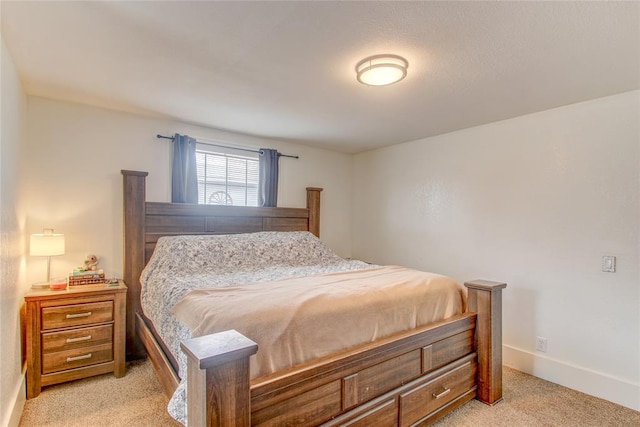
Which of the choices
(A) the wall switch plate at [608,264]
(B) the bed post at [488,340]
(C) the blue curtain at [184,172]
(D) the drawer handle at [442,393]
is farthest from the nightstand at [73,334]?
(A) the wall switch plate at [608,264]

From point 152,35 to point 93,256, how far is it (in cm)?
209

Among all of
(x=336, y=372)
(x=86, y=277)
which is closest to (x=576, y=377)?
(x=336, y=372)

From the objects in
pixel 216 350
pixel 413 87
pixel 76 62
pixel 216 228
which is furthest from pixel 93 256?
pixel 413 87

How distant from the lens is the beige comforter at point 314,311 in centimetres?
152

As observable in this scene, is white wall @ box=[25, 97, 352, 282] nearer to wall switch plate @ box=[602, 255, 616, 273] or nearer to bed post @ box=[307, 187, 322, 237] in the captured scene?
bed post @ box=[307, 187, 322, 237]

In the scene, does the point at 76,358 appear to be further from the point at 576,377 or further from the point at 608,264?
the point at 608,264

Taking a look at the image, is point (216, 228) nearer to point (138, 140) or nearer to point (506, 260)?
point (138, 140)

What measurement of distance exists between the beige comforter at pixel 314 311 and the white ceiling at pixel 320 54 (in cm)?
144

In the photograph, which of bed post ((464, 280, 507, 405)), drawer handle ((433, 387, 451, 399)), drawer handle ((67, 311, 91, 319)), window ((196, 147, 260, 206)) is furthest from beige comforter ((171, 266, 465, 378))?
window ((196, 147, 260, 206))

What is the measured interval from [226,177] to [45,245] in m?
1.79

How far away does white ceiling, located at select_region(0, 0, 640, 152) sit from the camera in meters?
1.56

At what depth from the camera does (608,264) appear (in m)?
2.48

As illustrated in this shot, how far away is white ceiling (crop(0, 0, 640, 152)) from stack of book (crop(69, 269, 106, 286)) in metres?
1.49

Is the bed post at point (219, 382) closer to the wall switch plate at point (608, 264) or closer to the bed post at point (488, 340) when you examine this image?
the bed post at point (488, 340)
